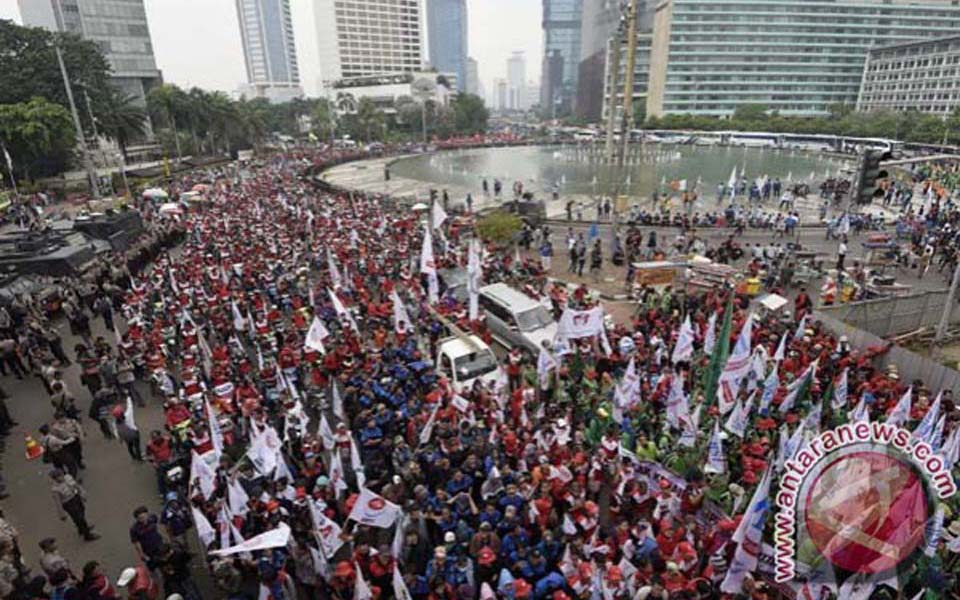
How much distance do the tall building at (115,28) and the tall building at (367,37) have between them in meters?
68.6

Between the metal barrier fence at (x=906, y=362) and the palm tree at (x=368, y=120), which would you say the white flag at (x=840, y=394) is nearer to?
the metal barrier fence at (x=906, y=362)

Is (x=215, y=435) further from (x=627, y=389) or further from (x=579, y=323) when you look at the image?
(x=579, y=323)

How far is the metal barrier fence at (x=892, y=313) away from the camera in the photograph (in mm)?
14320

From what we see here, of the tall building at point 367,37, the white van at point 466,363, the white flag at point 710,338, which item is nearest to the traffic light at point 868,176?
the white flag at point 710,338

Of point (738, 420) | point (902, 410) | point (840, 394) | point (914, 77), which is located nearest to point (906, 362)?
point (840, 394)

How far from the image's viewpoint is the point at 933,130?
70.6 meters

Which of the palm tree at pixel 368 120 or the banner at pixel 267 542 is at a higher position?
the palm tree at pixel 368 120

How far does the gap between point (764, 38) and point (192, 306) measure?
126340 millimetres

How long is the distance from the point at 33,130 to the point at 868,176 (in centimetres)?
4933

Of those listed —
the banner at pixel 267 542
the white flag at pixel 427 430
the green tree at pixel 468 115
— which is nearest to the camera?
the banner at pixel 267 542

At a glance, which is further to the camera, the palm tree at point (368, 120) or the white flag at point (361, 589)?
the palm tree at point (368, 120)

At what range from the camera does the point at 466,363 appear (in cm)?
1225

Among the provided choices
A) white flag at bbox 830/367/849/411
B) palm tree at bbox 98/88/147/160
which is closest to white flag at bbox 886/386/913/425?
white flag at bbox 830/367/849/411

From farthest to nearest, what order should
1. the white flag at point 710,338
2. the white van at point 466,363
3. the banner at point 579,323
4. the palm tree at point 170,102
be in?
the palm tree at point 170,102
the white flag at point 710,338
the banner at point 579,323
the white van at point 466,363
